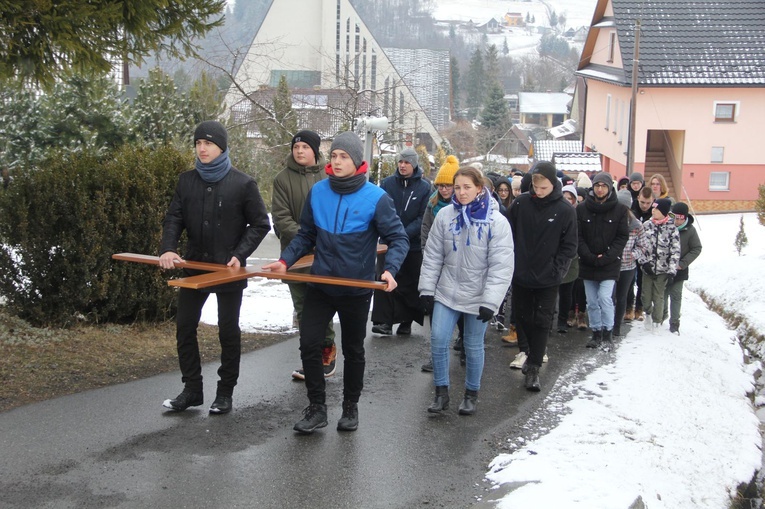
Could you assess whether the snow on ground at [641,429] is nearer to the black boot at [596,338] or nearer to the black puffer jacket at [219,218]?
the black boot at [596,338]

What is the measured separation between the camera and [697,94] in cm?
4044

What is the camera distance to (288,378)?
297 inches

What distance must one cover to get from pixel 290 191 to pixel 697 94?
3679cm

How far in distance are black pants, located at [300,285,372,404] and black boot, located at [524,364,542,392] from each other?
81.2 inches

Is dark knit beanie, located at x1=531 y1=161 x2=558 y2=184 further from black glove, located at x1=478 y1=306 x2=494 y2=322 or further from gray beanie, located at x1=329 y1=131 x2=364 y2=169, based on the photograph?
gray beanie, located at x1=329 y1=131 x2=364 y2=169

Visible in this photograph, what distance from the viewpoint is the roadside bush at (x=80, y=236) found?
8.07 m

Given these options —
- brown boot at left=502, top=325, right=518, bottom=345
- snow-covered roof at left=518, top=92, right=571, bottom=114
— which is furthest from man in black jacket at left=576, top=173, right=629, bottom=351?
snow-covered roof at left=518, top=92, right=571, bottom=114

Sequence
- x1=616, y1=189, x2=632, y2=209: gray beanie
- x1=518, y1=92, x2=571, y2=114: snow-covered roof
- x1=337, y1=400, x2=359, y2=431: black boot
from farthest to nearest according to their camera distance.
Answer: x1=518, y1=92, x2=571, y2=114: snow-covered roof → x1=616, y1=189, x2=632, y2=209: gray beanie → x1=337, y1=400, x2=359, y2=431: black boot

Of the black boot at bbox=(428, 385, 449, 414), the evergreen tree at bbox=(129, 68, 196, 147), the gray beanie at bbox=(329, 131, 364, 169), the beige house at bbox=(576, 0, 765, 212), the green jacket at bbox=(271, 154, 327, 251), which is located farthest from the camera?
the beige house at bbox=(576, 0, 765, 212)

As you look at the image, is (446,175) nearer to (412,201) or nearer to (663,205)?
(412,201)

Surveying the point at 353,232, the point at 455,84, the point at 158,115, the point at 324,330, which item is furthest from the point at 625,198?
the point at 455,84

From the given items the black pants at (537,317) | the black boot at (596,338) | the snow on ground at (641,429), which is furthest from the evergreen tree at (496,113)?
the black pants at (537,317)

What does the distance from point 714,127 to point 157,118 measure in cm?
3219

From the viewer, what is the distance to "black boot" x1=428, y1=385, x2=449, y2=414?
267 inches
